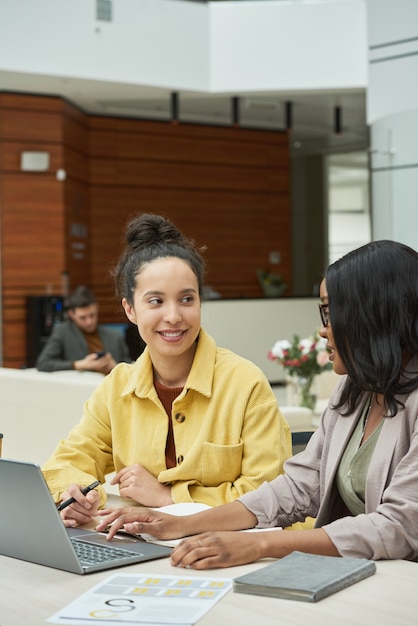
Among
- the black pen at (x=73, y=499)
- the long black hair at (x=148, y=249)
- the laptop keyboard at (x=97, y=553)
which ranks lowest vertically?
the laptop keyboard at (x=97, y=553)

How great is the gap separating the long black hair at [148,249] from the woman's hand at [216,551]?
1.05 metres

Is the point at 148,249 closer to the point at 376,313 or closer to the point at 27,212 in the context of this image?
the point at 376,313

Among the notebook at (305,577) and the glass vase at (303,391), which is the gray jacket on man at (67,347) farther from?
the notebook at (305,577)

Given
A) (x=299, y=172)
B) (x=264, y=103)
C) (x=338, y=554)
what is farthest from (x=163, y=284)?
(x=299, y=172)

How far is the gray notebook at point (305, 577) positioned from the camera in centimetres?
167

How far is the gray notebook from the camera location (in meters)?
1.67

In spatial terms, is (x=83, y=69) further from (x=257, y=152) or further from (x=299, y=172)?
(x=299, y=172)

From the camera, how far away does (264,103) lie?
14.2 meters

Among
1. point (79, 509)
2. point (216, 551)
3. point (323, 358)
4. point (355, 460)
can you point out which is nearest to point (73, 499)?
point (79, 509)

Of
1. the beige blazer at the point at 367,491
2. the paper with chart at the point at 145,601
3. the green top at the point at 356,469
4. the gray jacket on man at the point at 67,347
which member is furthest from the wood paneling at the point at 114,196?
the paper with chart at the point at 145,601

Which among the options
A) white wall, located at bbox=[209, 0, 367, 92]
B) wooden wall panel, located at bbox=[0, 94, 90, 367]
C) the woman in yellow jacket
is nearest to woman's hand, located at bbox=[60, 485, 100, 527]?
the woman in yellow jacket

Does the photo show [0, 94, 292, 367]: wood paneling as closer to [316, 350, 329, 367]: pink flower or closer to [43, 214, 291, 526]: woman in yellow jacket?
[316, 350, 329, 367]: pink flower

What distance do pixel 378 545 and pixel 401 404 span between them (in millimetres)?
328

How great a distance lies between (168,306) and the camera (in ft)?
8.91
